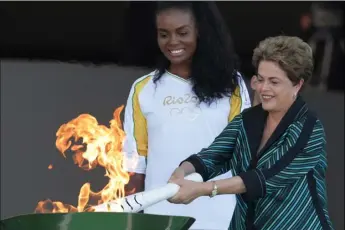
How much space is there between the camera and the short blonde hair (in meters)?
3.81

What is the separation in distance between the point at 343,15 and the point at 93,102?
3.72 m

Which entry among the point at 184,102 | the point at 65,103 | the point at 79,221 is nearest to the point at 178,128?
the point at 184,102

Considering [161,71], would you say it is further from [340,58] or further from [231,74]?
[340,58]

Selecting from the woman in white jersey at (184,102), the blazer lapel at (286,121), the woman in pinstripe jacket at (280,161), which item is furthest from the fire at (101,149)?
the blazer lapel at (286,121)

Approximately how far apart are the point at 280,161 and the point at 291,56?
41 centimetres

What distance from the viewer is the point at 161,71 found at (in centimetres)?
473

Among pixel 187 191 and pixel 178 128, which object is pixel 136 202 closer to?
pixel 187 191

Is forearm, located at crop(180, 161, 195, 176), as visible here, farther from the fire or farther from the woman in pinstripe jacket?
the fire

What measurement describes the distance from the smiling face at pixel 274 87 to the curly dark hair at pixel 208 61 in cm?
75

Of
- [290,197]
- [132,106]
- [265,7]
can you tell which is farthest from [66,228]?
[265,7]

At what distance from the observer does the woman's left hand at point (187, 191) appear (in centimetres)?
373

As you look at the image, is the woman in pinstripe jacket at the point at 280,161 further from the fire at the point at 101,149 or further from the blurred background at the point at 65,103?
the blurred background at the point at 65,103

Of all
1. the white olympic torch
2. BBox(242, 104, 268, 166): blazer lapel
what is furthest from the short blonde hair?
the white olympic torch

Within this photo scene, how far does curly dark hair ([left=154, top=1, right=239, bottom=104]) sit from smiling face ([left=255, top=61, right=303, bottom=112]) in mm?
752
